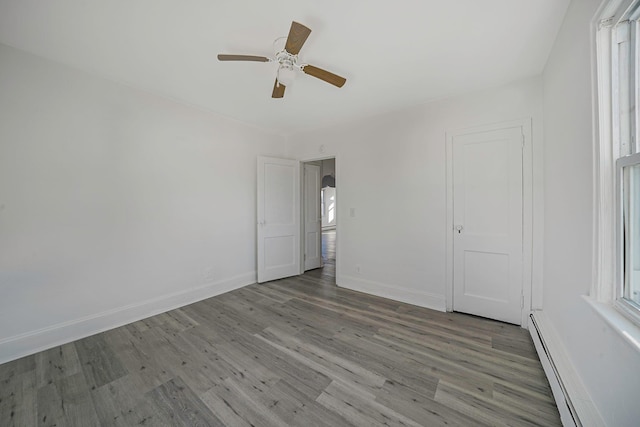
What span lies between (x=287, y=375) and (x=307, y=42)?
102 inches

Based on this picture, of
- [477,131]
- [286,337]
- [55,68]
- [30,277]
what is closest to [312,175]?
[477,131]

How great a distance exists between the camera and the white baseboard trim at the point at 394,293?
2854mm

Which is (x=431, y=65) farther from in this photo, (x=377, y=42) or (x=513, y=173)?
(x=513, y=173)

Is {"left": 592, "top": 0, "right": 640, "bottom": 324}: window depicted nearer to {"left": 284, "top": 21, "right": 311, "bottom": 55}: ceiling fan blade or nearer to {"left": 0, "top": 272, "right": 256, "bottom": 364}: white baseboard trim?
{"left": 284, "top": 21, "right": 311, "bottom": 55}: ceiling fan blade

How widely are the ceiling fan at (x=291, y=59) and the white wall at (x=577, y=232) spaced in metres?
1.50

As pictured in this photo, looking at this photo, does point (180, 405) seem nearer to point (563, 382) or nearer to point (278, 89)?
point (563, 382)

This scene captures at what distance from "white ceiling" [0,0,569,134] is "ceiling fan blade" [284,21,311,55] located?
0.61ft

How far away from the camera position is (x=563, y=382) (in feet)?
4.38

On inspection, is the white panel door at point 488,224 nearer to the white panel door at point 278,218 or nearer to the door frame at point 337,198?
the door frame at point 337,198

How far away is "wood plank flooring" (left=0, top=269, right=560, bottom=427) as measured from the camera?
4.65ft

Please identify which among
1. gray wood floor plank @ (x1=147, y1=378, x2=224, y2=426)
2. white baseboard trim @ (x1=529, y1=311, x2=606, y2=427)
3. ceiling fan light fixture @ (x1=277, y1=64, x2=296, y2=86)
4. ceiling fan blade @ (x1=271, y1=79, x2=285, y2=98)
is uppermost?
ceiling fan light fixture @ (x1=277, y1=64, x2=296, y2=86)

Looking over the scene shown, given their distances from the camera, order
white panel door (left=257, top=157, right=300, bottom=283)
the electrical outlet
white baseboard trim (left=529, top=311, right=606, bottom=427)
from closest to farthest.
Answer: white baseboard trim (left=529, top=311, right=606, bottom=427) < the electrical outlet < white panel door (left=257, top=157, right=300, bottom=283)

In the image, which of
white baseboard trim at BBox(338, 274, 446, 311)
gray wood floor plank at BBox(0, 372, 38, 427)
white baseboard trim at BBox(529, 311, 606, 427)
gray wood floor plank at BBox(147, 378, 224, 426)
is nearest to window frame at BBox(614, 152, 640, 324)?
white baseboard trim at BBox(529, 311, 606, 427)

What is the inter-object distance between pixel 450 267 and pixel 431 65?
217cm
